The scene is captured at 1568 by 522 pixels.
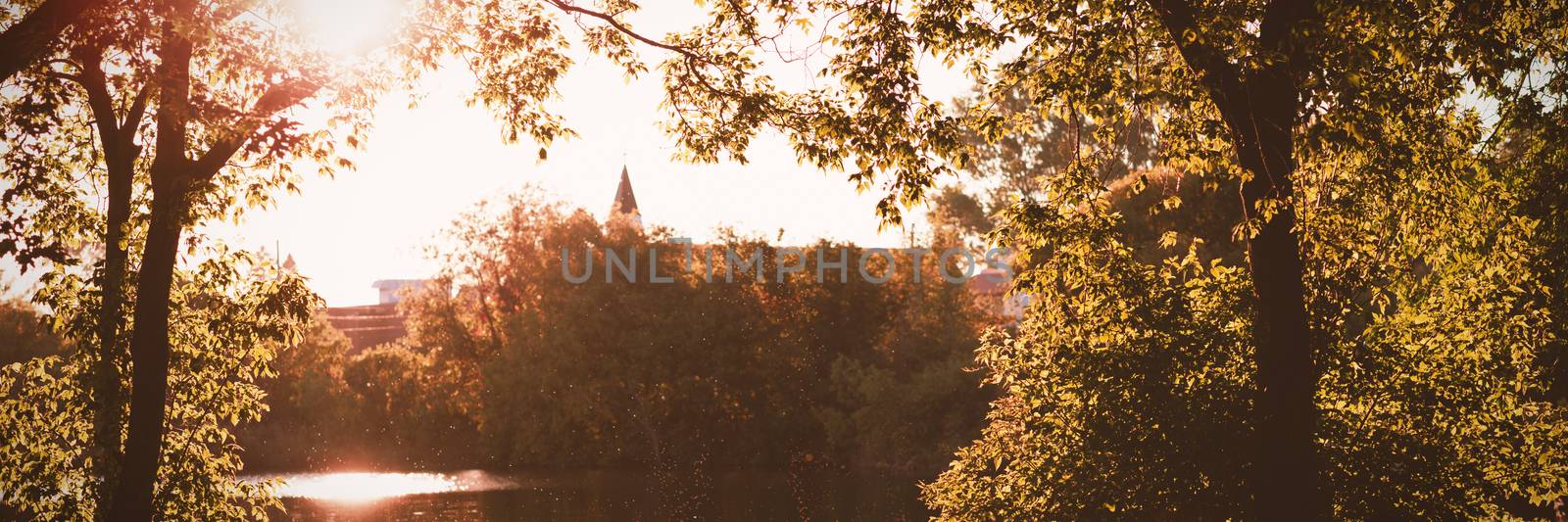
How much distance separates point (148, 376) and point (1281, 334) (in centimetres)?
955

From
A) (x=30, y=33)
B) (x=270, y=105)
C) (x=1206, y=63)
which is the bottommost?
(x=30, y=33)

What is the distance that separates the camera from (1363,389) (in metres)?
12.0

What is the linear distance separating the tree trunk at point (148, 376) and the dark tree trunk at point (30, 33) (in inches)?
139

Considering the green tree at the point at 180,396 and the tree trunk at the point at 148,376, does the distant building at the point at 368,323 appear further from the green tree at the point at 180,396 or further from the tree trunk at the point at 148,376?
the tree trunk at the point at 148,376

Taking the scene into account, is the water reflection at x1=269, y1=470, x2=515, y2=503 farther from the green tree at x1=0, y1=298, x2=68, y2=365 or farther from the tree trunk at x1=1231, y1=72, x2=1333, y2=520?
the tree trunk at x1=1231, y1=72, x2=1333, y2=520

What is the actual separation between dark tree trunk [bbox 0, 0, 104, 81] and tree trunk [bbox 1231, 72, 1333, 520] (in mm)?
8117

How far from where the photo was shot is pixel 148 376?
A: 10.5 m

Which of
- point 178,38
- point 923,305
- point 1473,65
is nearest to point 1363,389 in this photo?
point 1473,65

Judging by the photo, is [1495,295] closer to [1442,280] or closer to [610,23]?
→ [1442,280]

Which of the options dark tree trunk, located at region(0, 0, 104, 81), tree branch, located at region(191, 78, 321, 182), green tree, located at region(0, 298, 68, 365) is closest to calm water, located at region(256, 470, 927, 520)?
green tree, located at region(0, 298, 68, 365)

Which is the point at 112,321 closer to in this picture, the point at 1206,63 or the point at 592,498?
the point at 1206,63

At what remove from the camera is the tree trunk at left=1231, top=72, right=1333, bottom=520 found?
962 cm

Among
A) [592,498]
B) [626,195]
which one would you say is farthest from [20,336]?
[626,195]

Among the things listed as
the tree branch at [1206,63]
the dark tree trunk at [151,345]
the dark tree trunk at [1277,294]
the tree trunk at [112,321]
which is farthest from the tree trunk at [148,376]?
the dark tree trunk at [1277,294]
